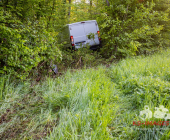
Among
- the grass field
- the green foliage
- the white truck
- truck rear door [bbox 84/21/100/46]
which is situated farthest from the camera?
truck rear door [bbox 84/21/100/46]

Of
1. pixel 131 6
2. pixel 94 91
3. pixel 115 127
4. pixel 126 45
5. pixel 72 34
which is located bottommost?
pixel 115 127

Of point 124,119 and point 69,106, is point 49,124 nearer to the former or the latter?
point 69,106

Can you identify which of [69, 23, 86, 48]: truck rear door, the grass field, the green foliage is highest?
[69, 23, 86, 48]: truck rear door

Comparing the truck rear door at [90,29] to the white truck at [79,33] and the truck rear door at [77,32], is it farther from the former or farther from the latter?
the truck rear door at [77,32]

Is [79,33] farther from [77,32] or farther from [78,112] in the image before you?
[78,112]

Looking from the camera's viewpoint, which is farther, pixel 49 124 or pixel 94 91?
pixel 94 91

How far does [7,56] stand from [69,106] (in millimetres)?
1908

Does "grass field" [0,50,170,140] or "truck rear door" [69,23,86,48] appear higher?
"truck rear door" [69,23,86,48]

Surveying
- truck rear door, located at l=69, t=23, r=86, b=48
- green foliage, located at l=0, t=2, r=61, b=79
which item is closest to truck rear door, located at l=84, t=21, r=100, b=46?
truck rear door, located at l=69, t=23, r=86, b=48

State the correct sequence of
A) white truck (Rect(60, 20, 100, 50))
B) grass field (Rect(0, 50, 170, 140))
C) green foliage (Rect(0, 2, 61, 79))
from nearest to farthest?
grass field (Rect(0, 50, 170, 140)) < green foliage (Rect(0, 2, 61, 79)) < white truck (Rect(60, 20, 100, 50))

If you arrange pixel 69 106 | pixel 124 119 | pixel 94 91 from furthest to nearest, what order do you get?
pixel 94 91 < pixel 69 106 < pixel 124 119

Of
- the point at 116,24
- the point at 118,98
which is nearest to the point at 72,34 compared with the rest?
the point at 116,24

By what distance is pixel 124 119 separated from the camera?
7.07 ft

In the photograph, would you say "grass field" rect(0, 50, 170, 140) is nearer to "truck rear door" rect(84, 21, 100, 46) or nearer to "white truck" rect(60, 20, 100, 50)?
"white truck" rect(60, 20, 100, 50)
